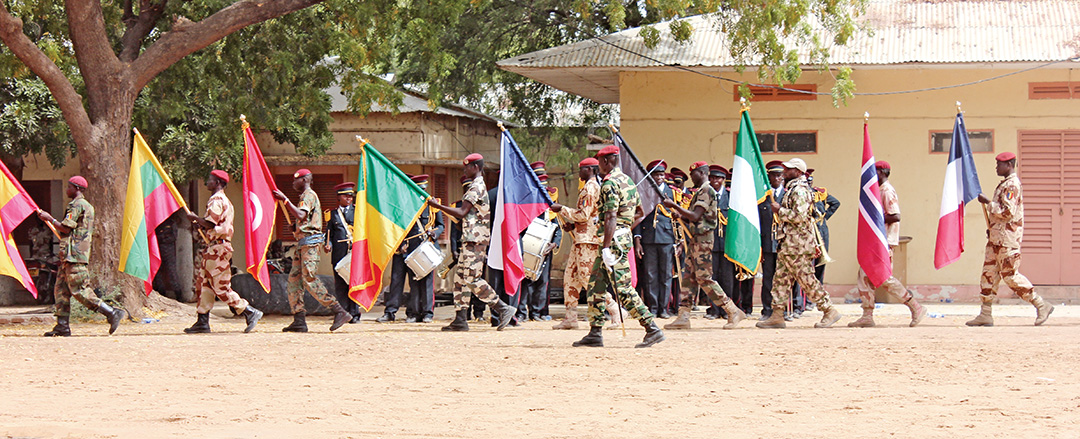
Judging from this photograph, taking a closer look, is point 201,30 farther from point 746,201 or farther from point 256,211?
point 746,201

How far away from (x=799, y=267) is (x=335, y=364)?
4.77 meters

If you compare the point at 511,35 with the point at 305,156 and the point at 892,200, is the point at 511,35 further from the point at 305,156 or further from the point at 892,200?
the point at 892,200

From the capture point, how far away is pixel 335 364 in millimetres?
8922

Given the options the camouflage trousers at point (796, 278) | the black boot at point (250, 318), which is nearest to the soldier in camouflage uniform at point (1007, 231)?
the camouflage trousers at point (796, 278)

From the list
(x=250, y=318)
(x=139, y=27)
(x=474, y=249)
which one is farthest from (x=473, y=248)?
(x=139, y=27)

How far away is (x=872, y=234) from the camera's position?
452 inches

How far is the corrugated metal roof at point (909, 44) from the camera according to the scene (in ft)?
48.2

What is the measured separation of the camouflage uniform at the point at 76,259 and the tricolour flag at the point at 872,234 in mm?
7980

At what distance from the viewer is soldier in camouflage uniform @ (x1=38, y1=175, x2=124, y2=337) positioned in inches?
446

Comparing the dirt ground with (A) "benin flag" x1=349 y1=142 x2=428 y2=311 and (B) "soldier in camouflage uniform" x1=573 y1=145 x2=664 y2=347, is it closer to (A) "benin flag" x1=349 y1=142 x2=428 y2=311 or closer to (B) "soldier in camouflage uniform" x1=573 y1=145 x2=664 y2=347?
(B) "soldier in camouflage uniform" x1=573 y1=145 x2=664 y2=347

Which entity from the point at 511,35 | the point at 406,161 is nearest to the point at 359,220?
the point at 406,161

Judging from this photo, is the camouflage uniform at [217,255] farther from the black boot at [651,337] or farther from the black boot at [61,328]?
the black boot at [651,337]

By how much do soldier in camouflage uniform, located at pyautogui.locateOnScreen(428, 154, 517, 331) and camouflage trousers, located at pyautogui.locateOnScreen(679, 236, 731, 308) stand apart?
75.5 inches

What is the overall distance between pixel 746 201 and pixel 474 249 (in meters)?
2.82
